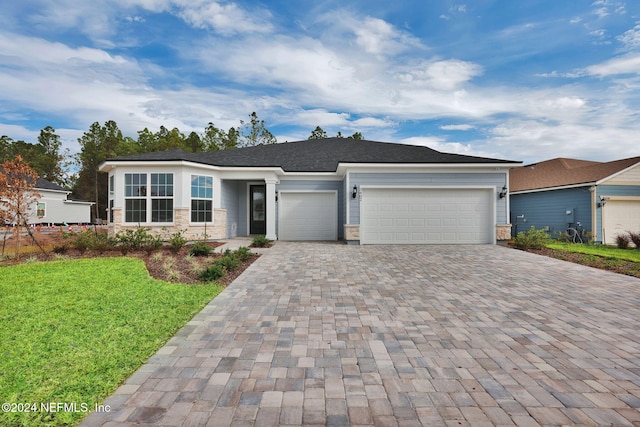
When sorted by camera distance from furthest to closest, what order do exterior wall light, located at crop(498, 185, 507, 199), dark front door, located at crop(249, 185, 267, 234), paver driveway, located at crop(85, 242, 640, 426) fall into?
1. dark front door, located at crop(249, 185, 267, 234)
2. exterior wall light, located at crop(498, 185, 507, 199)
3. paver driveway, located at crop(85, 242, 640, 426)

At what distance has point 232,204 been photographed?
13453 mm

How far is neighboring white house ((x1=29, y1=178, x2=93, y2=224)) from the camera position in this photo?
22.3 m

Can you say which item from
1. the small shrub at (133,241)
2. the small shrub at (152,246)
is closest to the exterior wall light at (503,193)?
the small shrub at (152,246)

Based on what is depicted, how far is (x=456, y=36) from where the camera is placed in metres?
10.6

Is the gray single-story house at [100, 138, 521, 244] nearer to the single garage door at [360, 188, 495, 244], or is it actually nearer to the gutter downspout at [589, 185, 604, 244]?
the single garage door at [360, 188, 495, 244]

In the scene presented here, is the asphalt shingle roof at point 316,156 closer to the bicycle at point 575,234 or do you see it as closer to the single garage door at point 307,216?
the single garage door at point 307,216

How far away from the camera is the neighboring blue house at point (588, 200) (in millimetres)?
12102

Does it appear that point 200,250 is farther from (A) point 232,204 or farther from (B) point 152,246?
(A) point 232,204

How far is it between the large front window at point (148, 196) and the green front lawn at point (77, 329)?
5578mm

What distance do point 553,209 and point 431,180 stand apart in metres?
8.00

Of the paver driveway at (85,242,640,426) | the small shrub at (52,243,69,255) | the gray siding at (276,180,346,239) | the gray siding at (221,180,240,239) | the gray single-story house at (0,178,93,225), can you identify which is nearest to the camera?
the paver driveway at (85,242,640,426)

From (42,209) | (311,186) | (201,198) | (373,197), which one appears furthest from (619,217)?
(42,209)

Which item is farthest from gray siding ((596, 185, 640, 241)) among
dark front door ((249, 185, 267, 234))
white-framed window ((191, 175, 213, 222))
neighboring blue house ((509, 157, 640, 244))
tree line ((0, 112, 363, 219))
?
tree line ((0, 112, 363, 219))

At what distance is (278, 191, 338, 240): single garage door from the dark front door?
1.58m
